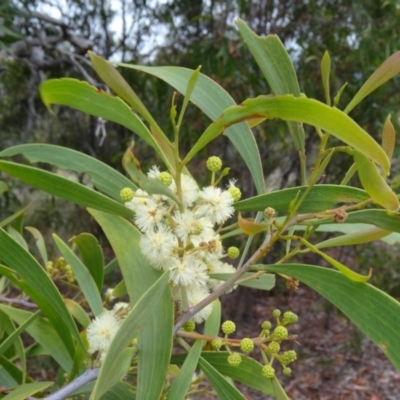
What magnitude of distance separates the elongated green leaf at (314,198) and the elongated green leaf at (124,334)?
16 centimetres

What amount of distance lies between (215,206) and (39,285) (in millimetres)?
255

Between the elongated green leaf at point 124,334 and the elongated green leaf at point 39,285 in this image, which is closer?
the elongated green leaf at point 124,334

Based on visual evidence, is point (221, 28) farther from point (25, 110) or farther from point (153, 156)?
point (25, 110)

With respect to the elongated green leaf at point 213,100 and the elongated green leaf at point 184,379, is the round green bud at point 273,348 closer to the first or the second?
the elongated green leaf at point 184,379

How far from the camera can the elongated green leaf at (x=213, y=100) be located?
1.97ft

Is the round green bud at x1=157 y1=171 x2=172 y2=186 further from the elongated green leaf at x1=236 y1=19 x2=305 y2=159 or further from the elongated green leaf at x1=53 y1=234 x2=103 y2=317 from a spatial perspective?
the elongated green leaf at x1=53 y1=234 x2=103 y2=317

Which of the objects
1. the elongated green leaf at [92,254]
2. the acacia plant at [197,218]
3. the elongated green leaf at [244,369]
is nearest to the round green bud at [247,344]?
the acacia plant at [197,218]

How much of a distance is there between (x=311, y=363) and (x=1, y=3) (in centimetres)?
285

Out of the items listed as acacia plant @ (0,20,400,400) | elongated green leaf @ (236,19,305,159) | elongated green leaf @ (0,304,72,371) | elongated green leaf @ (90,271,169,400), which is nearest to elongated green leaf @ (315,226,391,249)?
acacia plant @ (0,20,400,400)

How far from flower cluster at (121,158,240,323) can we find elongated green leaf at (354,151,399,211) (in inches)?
6.4

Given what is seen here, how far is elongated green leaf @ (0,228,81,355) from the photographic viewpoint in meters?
0.58

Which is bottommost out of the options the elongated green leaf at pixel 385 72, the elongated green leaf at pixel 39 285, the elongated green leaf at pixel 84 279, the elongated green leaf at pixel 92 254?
the elongated green leaf at pixel 39 285

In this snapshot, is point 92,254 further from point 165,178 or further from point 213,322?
point 165,178

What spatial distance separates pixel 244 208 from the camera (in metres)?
0.58
